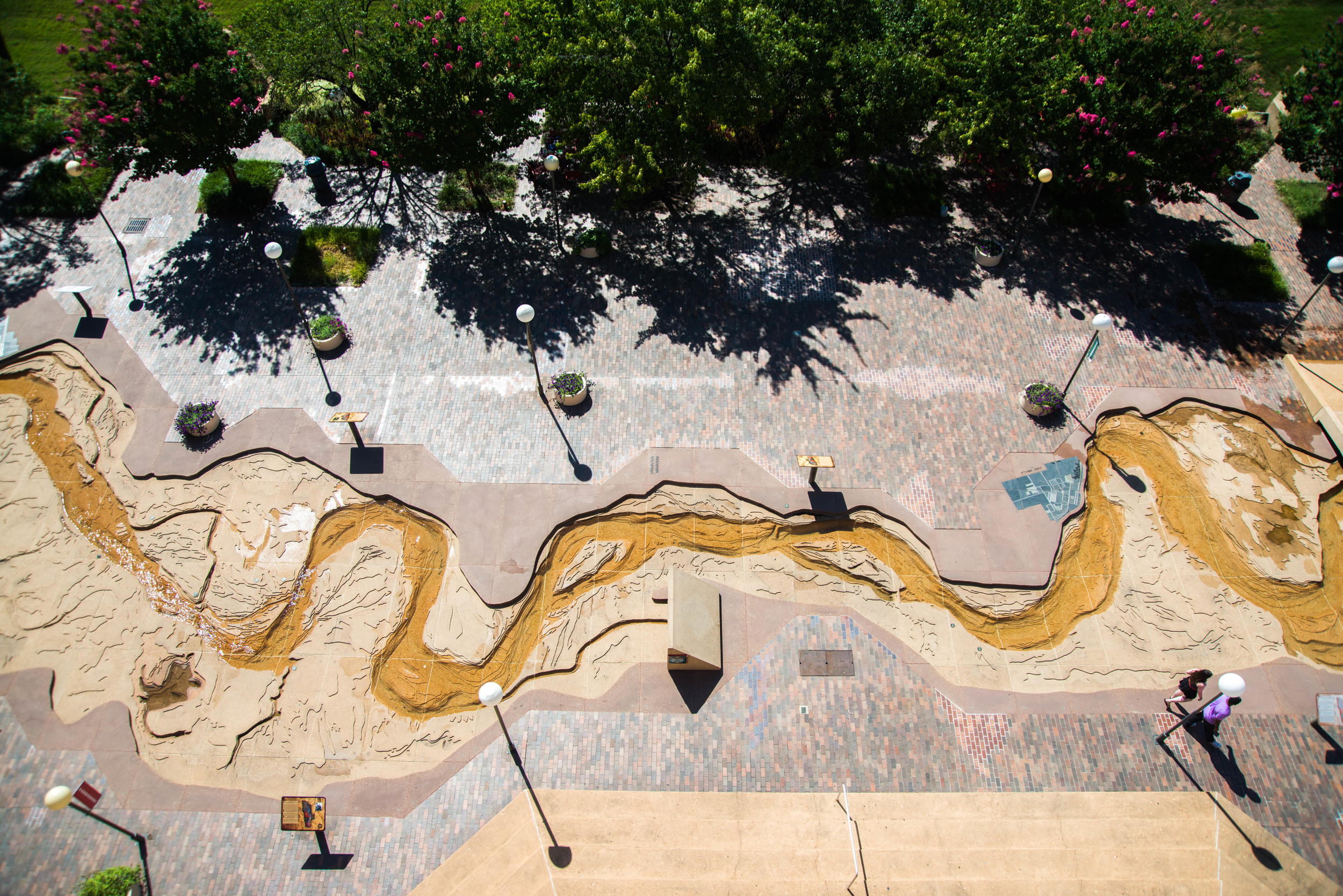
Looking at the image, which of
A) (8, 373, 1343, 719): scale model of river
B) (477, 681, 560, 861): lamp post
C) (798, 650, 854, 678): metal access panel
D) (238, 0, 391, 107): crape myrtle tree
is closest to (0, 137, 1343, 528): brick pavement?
(8, 373, 1343, 719): scale model of river

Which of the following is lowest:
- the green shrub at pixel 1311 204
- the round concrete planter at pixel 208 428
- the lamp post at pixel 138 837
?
the lamp post at pixel 138 837

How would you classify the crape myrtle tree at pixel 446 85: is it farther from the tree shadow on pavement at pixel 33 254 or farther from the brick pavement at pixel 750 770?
the brick pavement at pixel 750 770

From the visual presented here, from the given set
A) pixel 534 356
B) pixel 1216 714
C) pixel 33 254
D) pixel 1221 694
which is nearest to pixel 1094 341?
pixel 1221 694

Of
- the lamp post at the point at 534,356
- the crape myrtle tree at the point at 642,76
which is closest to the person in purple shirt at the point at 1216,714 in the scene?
the lamp post at the point at 534,356

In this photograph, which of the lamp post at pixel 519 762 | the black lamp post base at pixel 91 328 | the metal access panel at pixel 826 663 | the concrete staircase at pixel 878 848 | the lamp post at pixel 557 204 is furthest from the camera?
the lamp post at pixel 557 204

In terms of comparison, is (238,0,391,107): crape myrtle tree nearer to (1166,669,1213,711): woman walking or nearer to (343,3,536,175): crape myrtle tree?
(343,3,536,175): crape myrtle tree
